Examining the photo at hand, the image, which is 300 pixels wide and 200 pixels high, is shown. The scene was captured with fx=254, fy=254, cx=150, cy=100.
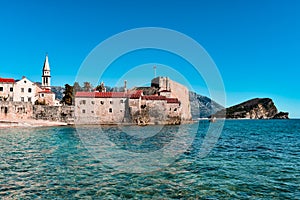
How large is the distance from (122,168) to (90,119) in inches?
1847

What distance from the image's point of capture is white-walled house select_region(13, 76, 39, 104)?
6056 centimetres

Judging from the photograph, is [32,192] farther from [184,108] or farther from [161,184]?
[184,108]

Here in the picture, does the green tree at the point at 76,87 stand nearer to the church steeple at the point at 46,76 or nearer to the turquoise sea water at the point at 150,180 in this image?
the church steeple at the point at 46,76

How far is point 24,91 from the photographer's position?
6131cm

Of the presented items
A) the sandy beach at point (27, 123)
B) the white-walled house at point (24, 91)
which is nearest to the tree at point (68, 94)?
the sandy beach at point (27, 123)

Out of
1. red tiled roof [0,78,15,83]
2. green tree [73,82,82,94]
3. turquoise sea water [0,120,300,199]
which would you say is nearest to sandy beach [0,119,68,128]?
green tree [73,82,82,94]

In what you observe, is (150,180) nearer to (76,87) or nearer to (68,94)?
(76,87)

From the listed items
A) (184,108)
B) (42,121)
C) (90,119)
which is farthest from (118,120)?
(184,108)

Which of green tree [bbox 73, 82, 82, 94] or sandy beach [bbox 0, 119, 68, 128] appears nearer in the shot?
sandy beach [bbox 0, 119, 68, 128]

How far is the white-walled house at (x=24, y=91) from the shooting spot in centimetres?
6056

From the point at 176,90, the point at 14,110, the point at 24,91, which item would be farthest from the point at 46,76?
the point at 176,90

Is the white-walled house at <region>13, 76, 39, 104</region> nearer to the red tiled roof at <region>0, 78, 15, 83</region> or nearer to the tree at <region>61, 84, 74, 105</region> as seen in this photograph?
the red tiled roof at <region>0, 78, 15, 83</region>

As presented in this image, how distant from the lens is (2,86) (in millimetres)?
59500

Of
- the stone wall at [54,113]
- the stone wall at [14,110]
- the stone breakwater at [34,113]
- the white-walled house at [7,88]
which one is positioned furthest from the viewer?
the white-walled house at [7,88]
